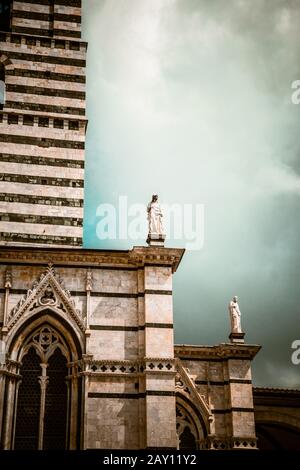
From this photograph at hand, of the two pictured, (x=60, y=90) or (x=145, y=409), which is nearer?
(x=145, y=409)

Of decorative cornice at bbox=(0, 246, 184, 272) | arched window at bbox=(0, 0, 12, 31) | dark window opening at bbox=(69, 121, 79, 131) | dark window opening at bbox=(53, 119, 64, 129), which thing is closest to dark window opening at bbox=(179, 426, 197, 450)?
decorative cornice at bbox=(0, 246, 184, 272)

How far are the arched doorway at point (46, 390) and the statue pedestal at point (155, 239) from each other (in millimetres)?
3521

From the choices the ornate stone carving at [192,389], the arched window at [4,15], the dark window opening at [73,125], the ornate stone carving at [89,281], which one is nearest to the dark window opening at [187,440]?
the ornate stone carving at [192,389]

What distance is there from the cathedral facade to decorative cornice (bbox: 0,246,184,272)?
0.03 m

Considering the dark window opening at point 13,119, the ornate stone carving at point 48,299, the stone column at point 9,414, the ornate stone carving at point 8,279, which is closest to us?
the stone column at point 9,414

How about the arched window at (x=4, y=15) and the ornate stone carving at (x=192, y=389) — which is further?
the arched window at (x=4, y=15)

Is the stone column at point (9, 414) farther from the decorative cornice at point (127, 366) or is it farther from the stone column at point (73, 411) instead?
the decorative cornice at point (127, 366)

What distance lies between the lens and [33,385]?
17.2 meters

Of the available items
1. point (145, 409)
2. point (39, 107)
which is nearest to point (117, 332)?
point (145, 409)

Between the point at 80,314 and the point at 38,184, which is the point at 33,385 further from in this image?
the point at 38,184

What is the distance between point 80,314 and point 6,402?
9.90ft

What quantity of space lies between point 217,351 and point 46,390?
20.4ft

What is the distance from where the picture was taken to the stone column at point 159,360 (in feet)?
53.9
